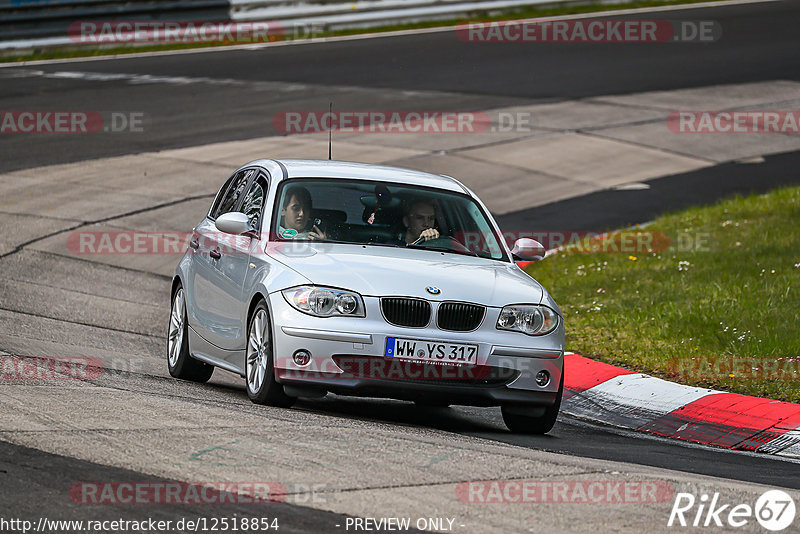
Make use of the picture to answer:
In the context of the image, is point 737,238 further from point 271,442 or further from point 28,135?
point 28,135

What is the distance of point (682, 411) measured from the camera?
969 centimetres

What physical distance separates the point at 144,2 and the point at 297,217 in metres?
22.0

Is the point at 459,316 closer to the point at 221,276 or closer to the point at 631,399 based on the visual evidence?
the point at 221,276

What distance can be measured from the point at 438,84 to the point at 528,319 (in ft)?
63.3

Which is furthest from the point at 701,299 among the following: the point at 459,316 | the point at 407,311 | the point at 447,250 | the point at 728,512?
the point at 728,512

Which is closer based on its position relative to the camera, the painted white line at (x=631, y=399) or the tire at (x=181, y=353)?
the painted white line at (x=631, y=399)

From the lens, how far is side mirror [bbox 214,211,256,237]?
909 centimetres

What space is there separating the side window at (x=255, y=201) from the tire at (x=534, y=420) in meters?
2.17

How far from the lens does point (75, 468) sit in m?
6.10

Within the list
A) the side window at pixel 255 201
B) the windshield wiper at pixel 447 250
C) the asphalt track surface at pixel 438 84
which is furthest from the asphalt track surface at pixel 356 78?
the windshield wiper at pixel 447 250

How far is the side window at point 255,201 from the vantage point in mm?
9461

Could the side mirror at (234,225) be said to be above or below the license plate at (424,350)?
above

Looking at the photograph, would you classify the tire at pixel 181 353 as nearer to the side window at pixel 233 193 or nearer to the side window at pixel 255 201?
the side window at pixel 233 193

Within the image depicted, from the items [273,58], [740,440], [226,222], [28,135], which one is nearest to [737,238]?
[740,440]
